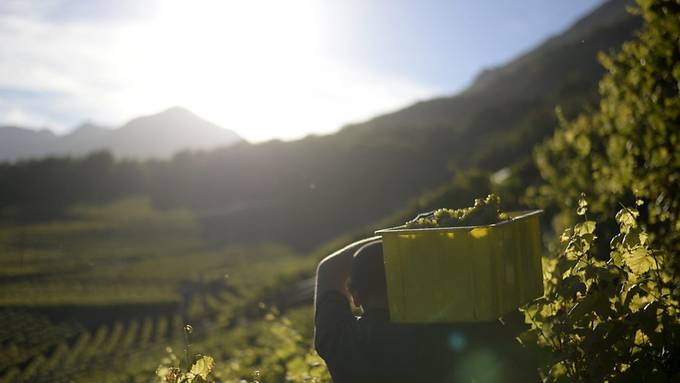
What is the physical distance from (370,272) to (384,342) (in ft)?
0.90

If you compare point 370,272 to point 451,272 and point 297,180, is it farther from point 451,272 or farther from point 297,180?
point 297,180

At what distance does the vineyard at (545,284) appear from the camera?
221cm

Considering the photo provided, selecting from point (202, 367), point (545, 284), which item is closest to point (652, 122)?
point (545, 284)

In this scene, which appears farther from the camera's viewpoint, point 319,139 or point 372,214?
point 319,139

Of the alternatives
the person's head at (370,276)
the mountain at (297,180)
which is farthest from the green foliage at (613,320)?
the mountain at (297,180)

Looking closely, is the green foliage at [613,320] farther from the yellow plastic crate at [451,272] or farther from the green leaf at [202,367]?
the green leaf at [202,367]

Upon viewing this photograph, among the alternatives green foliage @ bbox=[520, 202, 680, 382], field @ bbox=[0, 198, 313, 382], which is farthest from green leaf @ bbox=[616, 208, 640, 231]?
field @ bbox=[0, 198, 313, 382]

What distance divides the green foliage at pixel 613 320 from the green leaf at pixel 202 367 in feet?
4.38

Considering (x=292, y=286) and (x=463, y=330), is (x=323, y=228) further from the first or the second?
(x=463, y=330)

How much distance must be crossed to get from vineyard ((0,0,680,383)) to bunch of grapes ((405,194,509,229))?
0.04 feet

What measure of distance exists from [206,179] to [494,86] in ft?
314

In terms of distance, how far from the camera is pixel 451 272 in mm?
2115

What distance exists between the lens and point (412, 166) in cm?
7319

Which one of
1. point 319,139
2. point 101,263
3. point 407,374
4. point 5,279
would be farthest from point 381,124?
point 407,374
